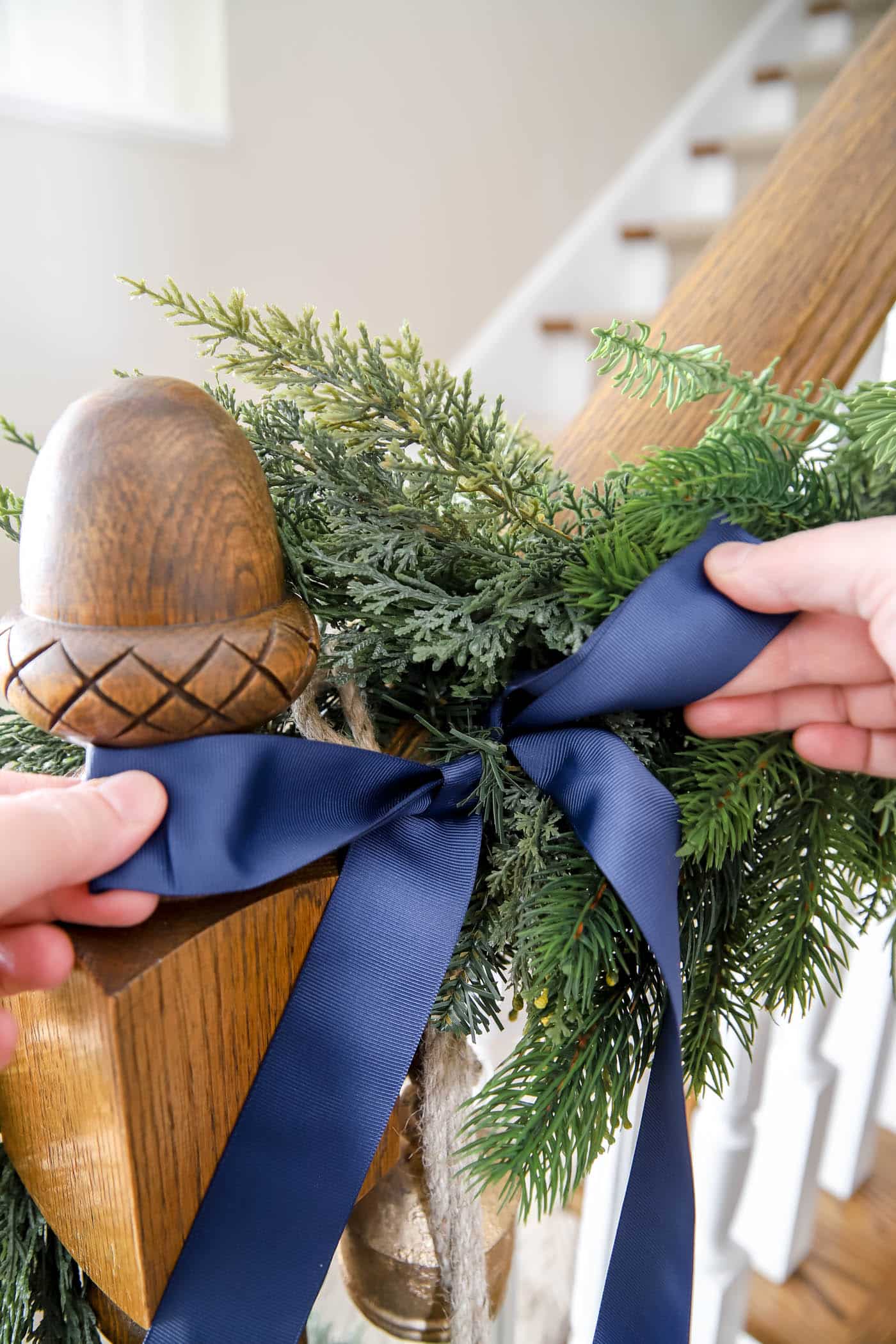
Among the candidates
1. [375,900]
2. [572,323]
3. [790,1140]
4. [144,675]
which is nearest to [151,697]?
[144,675]

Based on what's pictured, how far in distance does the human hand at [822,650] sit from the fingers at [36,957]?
0.81 feet

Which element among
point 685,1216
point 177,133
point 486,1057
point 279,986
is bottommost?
point 486,1057

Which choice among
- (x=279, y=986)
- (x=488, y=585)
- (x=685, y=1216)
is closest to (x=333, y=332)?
(x=488, y=585)

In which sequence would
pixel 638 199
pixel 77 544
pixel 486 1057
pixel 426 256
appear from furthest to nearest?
pixel 638 199 < pixel 426 256 < pixel 486 1057 < pixel 77 544

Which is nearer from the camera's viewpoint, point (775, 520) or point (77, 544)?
point (77, 544)

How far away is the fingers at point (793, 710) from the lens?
1.25ft

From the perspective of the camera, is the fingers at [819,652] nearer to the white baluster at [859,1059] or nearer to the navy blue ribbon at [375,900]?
the navy blue ribbon at [375,900]

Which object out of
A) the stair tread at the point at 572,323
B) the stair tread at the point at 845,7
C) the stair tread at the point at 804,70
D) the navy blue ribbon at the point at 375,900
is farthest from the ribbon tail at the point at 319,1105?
the stair tread at the point at 845,7

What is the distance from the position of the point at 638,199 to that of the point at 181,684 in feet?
8.50

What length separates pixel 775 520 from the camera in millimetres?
381

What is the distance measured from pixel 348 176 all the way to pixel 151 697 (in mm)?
2014

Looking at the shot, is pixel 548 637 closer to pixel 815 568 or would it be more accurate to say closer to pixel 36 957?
pixel 815 568

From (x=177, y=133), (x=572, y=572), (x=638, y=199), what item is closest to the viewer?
(x=572, y=572)

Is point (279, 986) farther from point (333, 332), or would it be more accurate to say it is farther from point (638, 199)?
point (638, 199)
